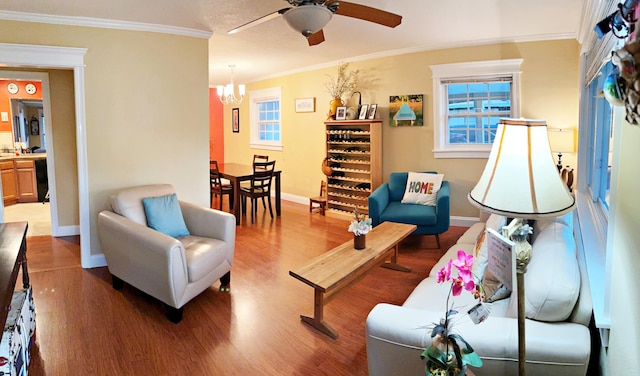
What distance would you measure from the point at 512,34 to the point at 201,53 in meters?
3.52

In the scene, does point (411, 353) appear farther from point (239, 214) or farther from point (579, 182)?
point (239, 214)

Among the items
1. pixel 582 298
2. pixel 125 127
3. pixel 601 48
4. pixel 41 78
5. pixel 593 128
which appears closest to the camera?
pixel 582 298

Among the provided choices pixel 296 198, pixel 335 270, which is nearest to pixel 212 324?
pixel 335 270

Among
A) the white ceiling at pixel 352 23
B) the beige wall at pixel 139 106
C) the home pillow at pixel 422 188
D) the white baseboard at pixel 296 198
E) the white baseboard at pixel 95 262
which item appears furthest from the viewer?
the white baseboard at pixel 296 198

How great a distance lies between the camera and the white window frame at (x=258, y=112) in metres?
7.67

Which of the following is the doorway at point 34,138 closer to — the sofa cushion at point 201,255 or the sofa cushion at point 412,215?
the sofa cushion at point 201,255

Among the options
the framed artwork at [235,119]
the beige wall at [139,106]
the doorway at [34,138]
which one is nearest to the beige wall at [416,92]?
the framed artwork at [235,119]

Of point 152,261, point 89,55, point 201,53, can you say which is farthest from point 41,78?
point 152,261

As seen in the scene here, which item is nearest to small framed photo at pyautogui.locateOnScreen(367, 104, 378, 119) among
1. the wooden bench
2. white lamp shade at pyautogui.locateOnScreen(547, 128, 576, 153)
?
white lamp shade at pyautogui.locateOnScreen(547, 128, 576, 153)

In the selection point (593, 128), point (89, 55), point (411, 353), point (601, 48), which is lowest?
point (411, 353)

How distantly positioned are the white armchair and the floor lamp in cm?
214

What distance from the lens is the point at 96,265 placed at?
396 centimetres

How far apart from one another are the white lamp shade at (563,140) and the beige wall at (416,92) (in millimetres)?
375

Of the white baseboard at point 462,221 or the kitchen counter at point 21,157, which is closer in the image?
the white baseboard at point 462,221
